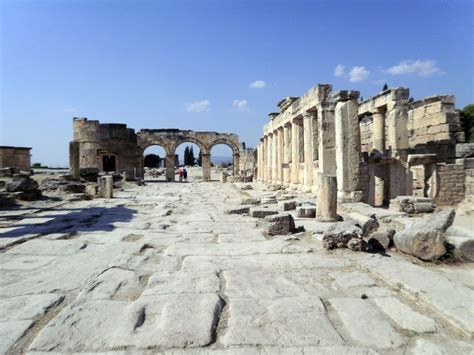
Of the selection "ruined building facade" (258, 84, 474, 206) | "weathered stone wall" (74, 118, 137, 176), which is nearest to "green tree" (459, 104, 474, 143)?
"ruined building facade" (258, 84, 474, 206)

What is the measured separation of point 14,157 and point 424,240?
2380 centimetres

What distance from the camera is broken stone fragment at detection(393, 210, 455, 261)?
4.25 m

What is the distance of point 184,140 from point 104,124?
7.45 meters

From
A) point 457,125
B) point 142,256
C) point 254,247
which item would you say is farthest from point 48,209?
point 457,125

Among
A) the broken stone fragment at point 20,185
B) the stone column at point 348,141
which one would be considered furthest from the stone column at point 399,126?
the broken stone fragment at point 20,185

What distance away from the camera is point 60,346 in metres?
2.34

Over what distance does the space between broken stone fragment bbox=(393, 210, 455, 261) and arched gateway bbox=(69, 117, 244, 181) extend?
716 inches

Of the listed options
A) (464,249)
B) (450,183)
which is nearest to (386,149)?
(450,183)

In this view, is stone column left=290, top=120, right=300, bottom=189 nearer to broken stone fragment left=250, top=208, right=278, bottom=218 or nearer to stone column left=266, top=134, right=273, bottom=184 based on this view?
stone column left=266, top=134, right=273, bottom=184

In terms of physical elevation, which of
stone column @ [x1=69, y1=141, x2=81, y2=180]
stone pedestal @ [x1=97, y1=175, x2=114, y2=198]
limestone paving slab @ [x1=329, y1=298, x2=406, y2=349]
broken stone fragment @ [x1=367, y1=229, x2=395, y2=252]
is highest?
stone column @ [x1=69, y1=141, x2=81, y2=180]

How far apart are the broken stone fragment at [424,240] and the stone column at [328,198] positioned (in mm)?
2469

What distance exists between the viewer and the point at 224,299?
3.14 metres

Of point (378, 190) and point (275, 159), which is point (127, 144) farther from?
point (378, 190)

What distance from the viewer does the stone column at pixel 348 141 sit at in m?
9.44
